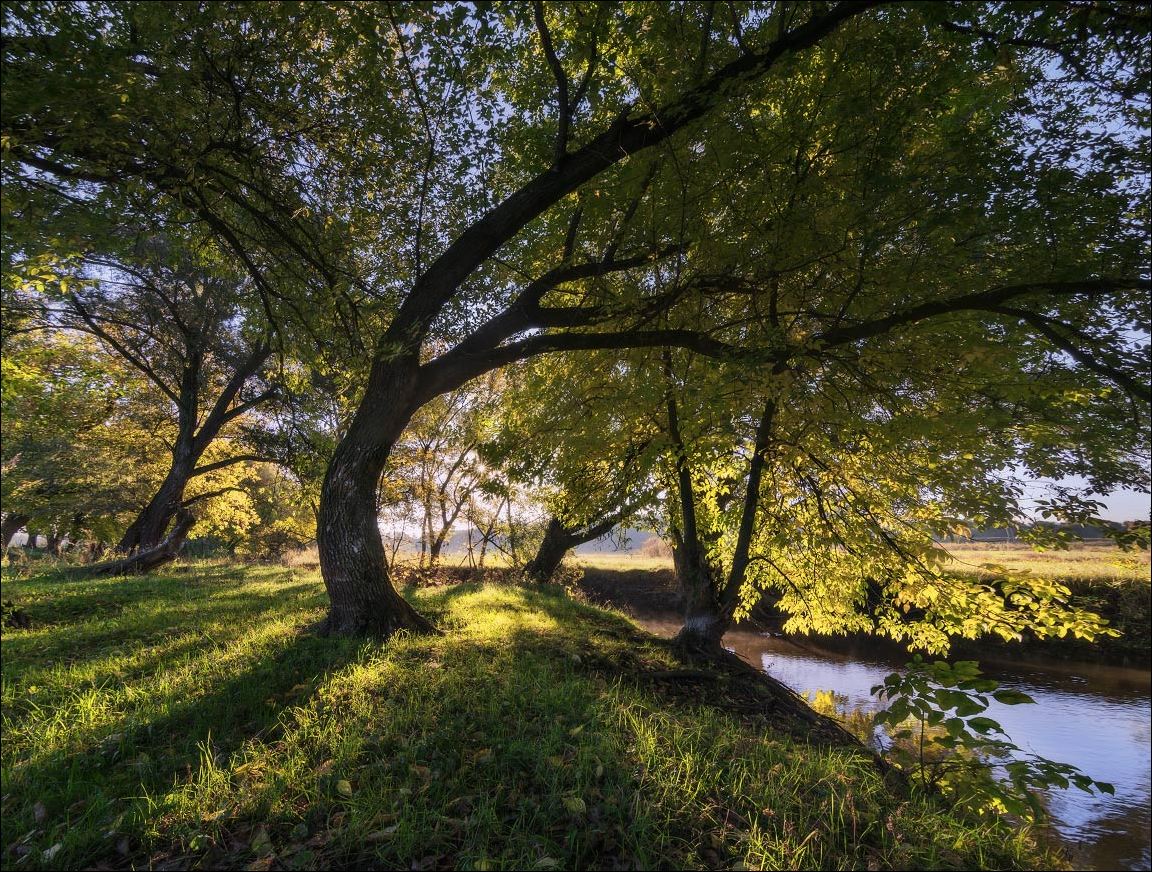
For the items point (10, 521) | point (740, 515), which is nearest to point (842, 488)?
point (740, 515)

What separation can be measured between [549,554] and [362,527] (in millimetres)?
9913

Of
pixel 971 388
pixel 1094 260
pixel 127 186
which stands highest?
pixel 127 186

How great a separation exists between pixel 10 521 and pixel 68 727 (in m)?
31.7

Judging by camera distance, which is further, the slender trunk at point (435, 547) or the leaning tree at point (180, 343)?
the slender trunk at point (435, 547)

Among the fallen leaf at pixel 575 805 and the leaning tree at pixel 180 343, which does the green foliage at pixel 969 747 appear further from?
the leaning tree at pixel 180 343

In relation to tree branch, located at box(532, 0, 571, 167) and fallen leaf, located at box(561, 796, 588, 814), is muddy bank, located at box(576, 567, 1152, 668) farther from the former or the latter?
tree branch, located at box(532, 0, 571, 167)

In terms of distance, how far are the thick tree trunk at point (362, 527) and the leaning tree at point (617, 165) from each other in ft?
0.10

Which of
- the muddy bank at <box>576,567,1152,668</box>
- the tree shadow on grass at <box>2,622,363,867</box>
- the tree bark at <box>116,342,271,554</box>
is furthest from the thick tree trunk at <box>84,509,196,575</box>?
the muddy bank at <box>576,567,1152,668</box>

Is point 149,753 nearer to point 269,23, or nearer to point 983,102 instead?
point 269,23

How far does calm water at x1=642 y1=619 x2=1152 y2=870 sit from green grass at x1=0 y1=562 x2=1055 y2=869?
352 cm

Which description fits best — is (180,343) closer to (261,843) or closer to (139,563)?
(139,563)

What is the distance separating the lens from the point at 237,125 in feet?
18.3

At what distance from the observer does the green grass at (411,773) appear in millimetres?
2713

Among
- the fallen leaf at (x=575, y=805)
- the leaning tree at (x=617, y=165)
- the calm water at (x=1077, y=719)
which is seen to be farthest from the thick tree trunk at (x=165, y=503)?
the fallen leaf at (x=575, y=805)
